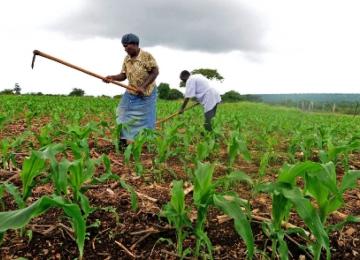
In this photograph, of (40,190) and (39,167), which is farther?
(40,190)

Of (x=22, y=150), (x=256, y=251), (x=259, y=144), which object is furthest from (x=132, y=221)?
(x=259, y=144)

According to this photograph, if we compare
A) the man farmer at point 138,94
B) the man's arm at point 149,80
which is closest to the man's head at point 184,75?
the man farmer at point 138,94

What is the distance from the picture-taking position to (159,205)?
296 centimetres

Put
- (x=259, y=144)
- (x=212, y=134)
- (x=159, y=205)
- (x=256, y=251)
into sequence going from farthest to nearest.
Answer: (x=259, y=144) → (x=212, y=134) → (x=159, y=205) → (x=256, y=251)

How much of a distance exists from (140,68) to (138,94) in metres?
0.36

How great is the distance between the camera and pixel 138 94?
18.4 ft

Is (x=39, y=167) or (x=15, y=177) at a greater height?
(x=39, y=167)

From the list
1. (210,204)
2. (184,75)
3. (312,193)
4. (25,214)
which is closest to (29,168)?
(25,214)

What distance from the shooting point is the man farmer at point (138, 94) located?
558 cm

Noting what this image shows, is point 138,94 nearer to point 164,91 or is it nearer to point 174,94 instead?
point 174,94

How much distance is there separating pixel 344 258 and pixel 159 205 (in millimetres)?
1269

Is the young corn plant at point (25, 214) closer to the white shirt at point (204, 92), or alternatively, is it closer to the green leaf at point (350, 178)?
the green leaf at point (350, 178)

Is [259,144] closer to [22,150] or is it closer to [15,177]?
[22,150]

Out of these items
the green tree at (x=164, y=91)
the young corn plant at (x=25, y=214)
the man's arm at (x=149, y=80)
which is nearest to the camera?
the young corn plant at (x=25, y=214)
